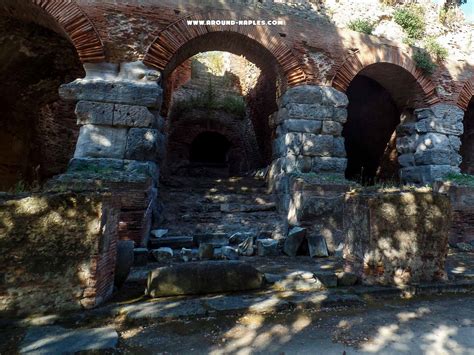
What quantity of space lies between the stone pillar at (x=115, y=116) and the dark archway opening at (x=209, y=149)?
792cm

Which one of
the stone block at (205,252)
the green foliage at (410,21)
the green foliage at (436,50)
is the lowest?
the stone block at (205,252)

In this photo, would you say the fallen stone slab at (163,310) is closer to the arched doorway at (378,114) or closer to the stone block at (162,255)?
the stone block at (162,255)

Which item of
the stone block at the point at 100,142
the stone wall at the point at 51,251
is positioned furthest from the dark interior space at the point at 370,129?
the stone wall at the point at 51,251

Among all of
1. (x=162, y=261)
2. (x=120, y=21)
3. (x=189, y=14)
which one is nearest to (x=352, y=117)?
(x=189, y=14)

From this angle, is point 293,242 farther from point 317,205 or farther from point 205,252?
point 205,252

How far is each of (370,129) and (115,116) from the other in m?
7.71

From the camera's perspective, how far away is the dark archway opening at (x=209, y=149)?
13102 mm

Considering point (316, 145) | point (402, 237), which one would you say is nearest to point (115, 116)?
point (316, 145)

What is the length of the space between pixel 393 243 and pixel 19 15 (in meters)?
6.90

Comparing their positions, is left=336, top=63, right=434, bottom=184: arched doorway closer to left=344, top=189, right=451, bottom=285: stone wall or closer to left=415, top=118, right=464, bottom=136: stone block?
left=415, top=118, right=464, bottom=136: stone block

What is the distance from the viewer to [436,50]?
6957 mm

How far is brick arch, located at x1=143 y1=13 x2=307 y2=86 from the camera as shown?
5.25 metres

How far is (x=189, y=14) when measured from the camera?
5465mm

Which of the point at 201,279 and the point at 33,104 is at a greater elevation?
the point at 33,104
